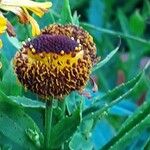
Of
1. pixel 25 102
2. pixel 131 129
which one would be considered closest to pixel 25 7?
pixel 25 102

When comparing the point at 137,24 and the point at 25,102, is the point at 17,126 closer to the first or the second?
the point at 25,102

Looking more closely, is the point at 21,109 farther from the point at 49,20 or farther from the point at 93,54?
the point at 49,20

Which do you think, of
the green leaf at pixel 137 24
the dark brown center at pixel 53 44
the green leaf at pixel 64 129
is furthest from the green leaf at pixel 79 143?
the green leaf at pixel 137 24

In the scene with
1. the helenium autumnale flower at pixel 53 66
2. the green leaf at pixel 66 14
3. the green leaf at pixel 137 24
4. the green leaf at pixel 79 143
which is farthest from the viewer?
the green leaf at pixel 137 24

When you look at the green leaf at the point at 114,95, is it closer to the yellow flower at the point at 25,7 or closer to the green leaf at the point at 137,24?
the yellow flower at the point at 25,7

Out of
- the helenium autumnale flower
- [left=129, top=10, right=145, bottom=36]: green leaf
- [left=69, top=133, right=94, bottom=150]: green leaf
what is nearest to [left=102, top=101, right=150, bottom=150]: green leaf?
[left=69, top=133, right=94, bottom=150]: green leaf

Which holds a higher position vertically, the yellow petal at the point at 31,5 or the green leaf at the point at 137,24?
the yellow petal at the point at 31,5
